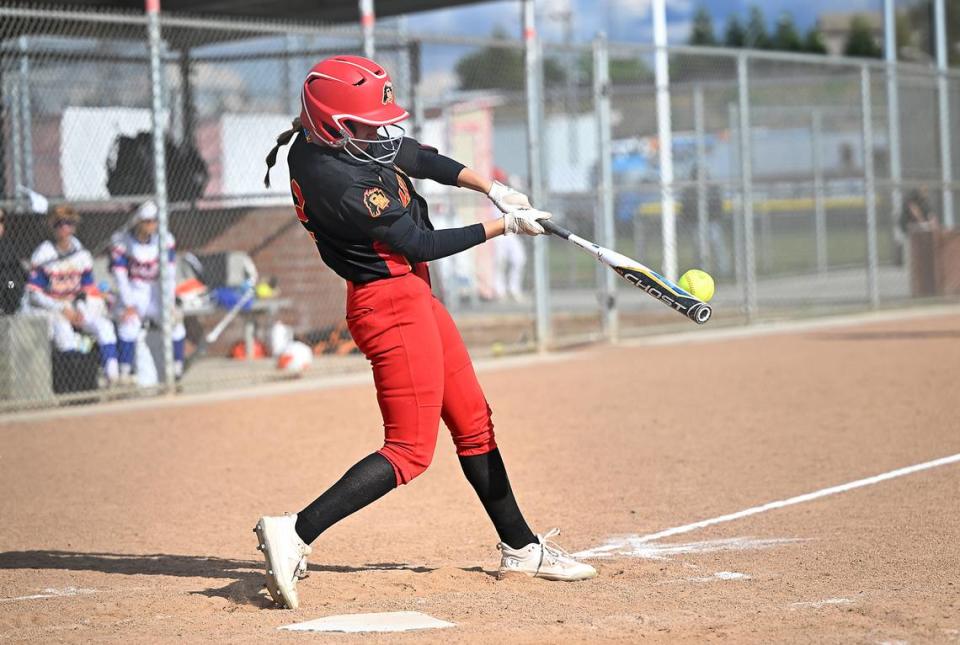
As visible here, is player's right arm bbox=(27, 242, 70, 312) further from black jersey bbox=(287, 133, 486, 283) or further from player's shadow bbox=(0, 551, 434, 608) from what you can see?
black jersey bbox=(287, 133, 486, 283)

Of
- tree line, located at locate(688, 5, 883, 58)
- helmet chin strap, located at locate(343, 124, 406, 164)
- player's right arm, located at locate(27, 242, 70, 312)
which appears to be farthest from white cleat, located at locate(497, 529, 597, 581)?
tree line, located at locate(688, 5, 883, 58)

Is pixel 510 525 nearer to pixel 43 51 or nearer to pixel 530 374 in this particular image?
pixel 530 374

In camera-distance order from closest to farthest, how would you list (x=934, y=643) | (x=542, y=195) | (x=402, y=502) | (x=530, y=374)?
(x=934, y=643)
(x=402, y=502)
(x=530, y=374)
(x=542, y=195)

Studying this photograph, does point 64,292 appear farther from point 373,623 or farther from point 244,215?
point 373,623

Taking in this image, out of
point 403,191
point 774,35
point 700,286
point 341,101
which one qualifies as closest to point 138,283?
point 403,191

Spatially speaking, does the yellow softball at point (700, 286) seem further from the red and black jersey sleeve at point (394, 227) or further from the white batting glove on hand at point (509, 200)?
the red and black jersey sleeve at point (394, 227)

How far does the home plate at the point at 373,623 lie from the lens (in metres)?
4.47

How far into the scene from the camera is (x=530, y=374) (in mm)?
12992

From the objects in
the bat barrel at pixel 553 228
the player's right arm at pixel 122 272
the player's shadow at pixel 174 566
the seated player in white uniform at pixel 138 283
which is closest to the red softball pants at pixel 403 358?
the bat barrel at pixel 553 228

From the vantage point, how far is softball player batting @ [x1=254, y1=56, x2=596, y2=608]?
481cm

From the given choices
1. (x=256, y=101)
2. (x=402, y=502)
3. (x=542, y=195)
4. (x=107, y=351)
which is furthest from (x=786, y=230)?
(x=402, y=502)

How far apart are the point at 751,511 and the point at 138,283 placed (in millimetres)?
7671

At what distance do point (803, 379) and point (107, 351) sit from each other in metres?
6.44

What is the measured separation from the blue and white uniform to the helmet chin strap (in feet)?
24.3
